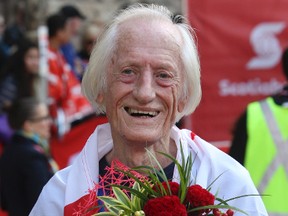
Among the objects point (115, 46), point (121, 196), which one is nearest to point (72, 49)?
point (115, 46)

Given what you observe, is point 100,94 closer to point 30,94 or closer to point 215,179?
point 215,179

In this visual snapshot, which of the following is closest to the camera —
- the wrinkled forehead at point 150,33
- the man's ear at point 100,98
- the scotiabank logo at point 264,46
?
the wrinkled forehead at point 150,33

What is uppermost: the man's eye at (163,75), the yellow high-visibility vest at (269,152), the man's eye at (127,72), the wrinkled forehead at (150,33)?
the wrinkled forehead at (150,33)

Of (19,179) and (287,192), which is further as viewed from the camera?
(19,179)

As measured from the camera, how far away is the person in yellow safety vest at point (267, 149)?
6348 mm

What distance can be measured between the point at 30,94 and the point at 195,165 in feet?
17.7

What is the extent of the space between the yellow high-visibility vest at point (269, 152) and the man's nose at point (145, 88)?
2411 millimetres

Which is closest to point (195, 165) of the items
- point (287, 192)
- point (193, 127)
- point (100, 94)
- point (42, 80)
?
point (100, 94)

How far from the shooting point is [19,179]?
7.38 meters

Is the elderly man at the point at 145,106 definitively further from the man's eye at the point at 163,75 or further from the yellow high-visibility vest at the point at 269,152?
the yellow high-visibility vest at the point at 269,152

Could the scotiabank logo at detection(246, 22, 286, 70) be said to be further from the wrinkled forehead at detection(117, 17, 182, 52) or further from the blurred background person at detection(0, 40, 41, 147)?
the wrinkled forehead at detection(117, 17, 182, 52)

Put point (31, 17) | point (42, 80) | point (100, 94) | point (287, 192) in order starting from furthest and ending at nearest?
1. point (31, 17)
2. point (42, 80)
3. point (287, 192)
4. point (100, 94)

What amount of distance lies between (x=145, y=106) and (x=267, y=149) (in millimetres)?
2488

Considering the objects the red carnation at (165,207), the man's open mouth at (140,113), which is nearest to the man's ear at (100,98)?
the man's open mouth at (140,113)
